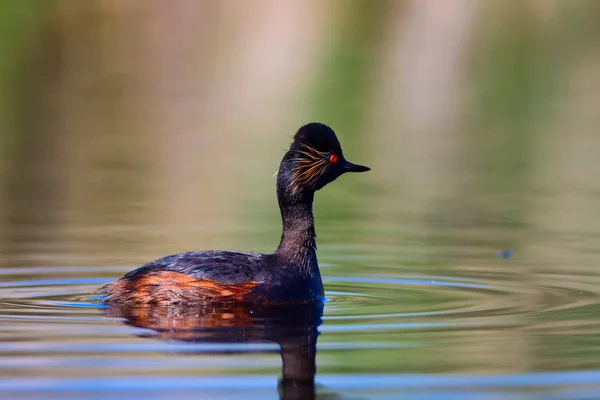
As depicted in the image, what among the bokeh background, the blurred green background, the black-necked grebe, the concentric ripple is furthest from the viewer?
the blurred green background

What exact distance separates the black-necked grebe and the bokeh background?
1047 millimetres

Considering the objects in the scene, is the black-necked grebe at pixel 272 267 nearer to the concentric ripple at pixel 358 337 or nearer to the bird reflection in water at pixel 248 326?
the bird reflection in water at pixel 248 326

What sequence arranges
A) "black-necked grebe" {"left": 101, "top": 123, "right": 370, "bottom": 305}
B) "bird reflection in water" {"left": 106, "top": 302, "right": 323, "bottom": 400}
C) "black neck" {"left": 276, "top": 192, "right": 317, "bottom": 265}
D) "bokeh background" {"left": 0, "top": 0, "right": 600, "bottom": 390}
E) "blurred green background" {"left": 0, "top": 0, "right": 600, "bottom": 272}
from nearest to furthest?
"bird reflection in water" {"left": 106, "top": 302, "right": 323, "bottom": 400} → "black-necked grebe" {"left": 101, "top": 123, "right": 370, "bottom": 305} → "black neck" {"left": 276, "top": 192, "right": 317, "bottom": 265} → "bokeh background" {"left": 0, "top": 0, "right": 600, "bottom": 390} → "blurred green background" {"left": 0, "top": 0, "right": 600, "bottom": 272}

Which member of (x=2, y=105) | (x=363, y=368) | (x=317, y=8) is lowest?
(x=363, y=368)

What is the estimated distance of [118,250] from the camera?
13.2 m

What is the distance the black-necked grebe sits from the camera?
974cm

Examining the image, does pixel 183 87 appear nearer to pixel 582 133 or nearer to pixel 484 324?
pixel 582 133

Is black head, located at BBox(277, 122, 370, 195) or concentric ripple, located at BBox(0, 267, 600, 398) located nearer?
concentric ripple, located at BBox(0, 267, 600, 398)

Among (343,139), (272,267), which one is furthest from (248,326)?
(343,139)

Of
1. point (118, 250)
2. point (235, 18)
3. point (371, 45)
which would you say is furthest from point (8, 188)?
point (235, 18)

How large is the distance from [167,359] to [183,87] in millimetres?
35929

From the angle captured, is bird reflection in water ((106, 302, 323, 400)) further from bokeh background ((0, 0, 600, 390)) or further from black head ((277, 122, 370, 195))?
black head ((277, 122, 370, 195))

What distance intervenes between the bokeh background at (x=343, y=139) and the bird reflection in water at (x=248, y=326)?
1.19 feet

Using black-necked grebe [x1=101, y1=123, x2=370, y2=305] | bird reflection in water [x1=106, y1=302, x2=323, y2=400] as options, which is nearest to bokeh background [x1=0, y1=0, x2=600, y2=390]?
bird reflection in water [x1=106, y1=302, x2=323, y2=400]
